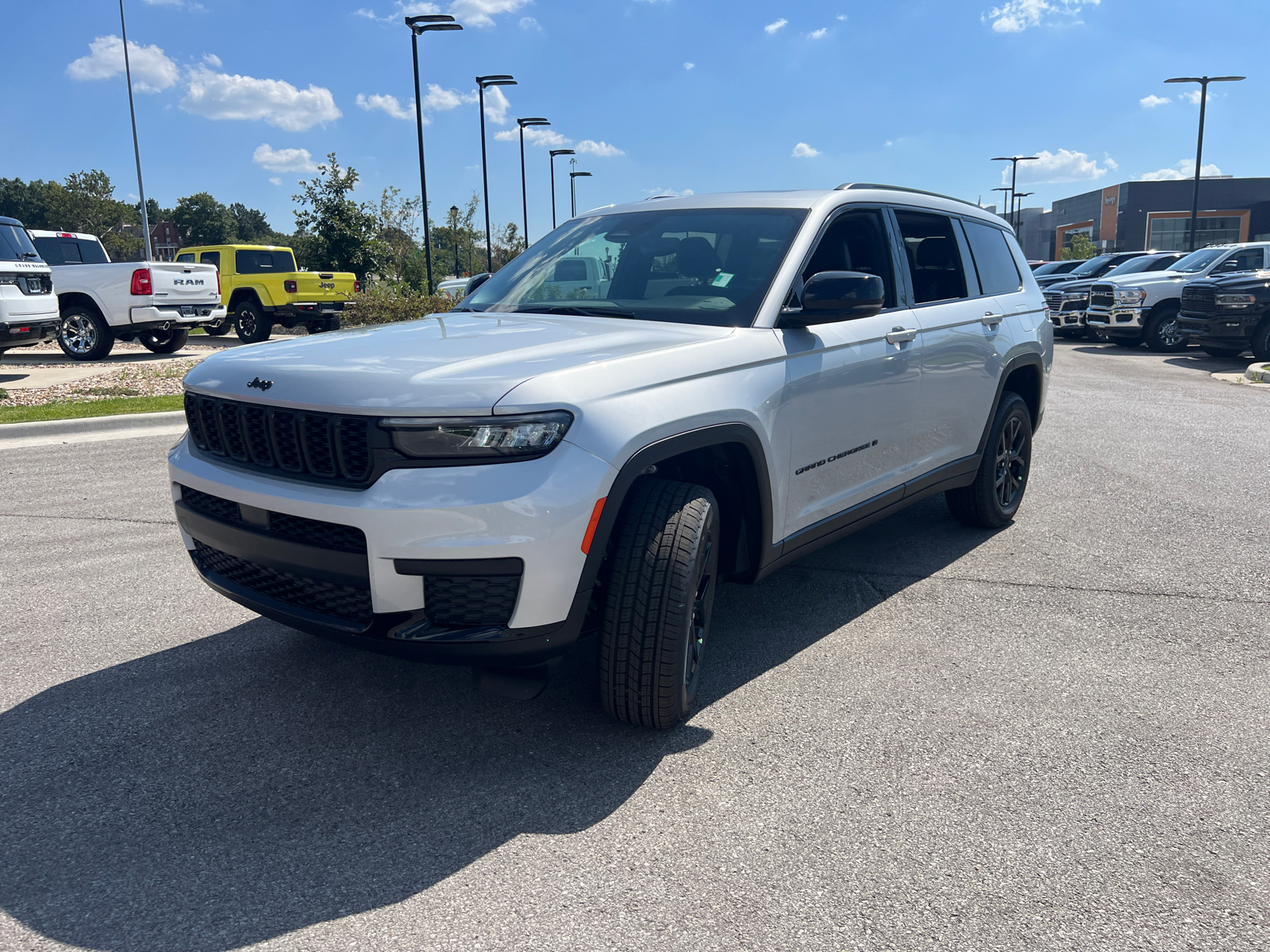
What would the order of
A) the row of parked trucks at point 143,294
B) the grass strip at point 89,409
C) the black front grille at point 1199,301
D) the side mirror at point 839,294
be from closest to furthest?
the side mirror at point 839,294
the grass strip at point 89,409
the row of parked trucks at point 143,294
the black front grille at point 1199,301

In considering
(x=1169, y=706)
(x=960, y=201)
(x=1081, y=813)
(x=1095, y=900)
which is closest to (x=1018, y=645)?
(x=1169, y=706)

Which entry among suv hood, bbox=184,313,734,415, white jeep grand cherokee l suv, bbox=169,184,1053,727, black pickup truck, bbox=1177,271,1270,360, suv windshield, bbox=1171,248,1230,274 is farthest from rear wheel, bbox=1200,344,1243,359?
suv hood, bbox=184,313,734,415

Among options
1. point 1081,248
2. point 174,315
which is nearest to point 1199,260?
point 174,315

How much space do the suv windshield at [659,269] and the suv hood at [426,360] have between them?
19cm

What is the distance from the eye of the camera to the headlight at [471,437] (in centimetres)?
275

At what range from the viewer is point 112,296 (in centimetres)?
1559

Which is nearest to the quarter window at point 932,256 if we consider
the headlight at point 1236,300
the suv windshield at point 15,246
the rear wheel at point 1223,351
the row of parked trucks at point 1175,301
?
the row of parked trucks at point 1175,301

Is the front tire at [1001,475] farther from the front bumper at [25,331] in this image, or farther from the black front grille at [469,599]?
the front bumper at [25,331]

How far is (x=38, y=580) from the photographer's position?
500cm

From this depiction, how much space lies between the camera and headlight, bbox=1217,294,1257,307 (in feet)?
51.6

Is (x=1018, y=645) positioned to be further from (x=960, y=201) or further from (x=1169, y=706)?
(x=960, y=201)

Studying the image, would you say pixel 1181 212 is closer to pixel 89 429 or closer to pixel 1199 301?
pixel 1199 301

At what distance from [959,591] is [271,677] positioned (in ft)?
10.2

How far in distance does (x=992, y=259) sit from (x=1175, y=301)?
50.9ft
